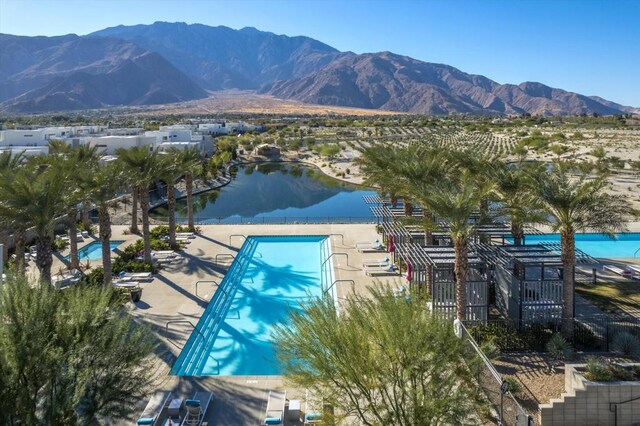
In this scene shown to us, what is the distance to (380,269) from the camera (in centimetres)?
2075

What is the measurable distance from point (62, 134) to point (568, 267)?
6891 cm

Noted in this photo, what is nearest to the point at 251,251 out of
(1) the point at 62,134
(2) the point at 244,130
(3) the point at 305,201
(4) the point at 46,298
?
(4) the point at 46,298

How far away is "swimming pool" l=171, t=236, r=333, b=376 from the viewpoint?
14461 millimetres

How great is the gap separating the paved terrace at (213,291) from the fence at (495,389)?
340 centimetres

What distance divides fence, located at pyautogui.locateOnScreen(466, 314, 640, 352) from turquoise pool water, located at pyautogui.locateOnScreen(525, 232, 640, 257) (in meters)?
12.5

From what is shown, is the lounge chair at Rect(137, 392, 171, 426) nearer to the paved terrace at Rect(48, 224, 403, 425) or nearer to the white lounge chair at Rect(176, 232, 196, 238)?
the paved terrace at Rect(48, 224, 403, 425)

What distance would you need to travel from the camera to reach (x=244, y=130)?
111 m

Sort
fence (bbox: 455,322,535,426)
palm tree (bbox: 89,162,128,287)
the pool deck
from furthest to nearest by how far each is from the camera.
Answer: palm tree (bbox: 89,162,128,287) < the pool deck < fence (bbox: 455,322,535,426)

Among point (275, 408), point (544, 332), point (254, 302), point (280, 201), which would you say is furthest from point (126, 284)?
point (280, 201)

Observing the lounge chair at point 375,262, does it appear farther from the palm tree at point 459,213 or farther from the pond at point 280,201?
the pond at point 280,201

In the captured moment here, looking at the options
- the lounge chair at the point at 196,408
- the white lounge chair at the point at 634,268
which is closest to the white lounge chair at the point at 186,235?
the lounge chair at the point at 196,408

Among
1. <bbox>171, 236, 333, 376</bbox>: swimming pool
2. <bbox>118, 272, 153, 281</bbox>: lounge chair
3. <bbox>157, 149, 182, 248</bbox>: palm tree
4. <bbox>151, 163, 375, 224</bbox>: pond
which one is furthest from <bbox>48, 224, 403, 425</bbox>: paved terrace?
<bbox>151, 163, 375, 224</bbox>: pond

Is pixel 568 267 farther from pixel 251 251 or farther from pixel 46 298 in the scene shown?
pixel 251 251

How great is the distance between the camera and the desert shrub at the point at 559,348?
12.7 metres
